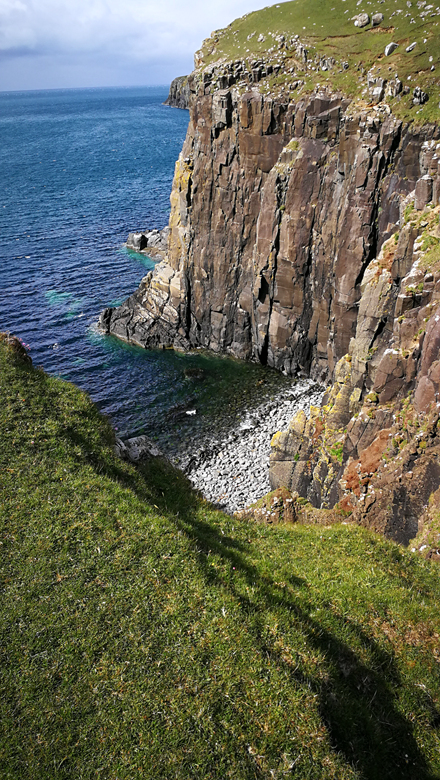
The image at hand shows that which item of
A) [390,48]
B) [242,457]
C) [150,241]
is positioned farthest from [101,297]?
[390,48]

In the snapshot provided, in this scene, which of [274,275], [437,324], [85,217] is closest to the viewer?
[437,324]

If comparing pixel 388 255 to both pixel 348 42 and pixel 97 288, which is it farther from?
pixel 97 288

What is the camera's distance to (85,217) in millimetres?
94750

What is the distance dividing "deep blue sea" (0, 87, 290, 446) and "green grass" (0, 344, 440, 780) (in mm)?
23496

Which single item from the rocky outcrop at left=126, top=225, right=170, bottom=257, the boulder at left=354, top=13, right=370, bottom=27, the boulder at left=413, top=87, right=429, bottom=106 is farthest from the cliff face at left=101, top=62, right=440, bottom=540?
the rocky outcrop at left=126, top=225, right=170, bottom=257

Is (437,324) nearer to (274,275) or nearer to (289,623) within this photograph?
(289,623)

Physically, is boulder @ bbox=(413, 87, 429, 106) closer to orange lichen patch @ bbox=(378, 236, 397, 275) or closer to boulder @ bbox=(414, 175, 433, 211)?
boulder @ bbox=(414, 175, 433, 211)

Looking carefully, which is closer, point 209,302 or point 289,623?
point 289,623

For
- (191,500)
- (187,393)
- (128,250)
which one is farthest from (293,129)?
(128,250)

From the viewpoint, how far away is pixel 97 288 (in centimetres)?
6756

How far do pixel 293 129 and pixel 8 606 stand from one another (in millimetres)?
45017

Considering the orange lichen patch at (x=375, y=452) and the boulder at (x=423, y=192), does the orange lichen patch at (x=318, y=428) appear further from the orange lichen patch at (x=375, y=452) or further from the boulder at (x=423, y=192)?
the boulder at (x=423, y=192)

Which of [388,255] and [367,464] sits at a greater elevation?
[388,255]

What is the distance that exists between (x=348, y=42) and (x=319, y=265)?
67.4 ft
